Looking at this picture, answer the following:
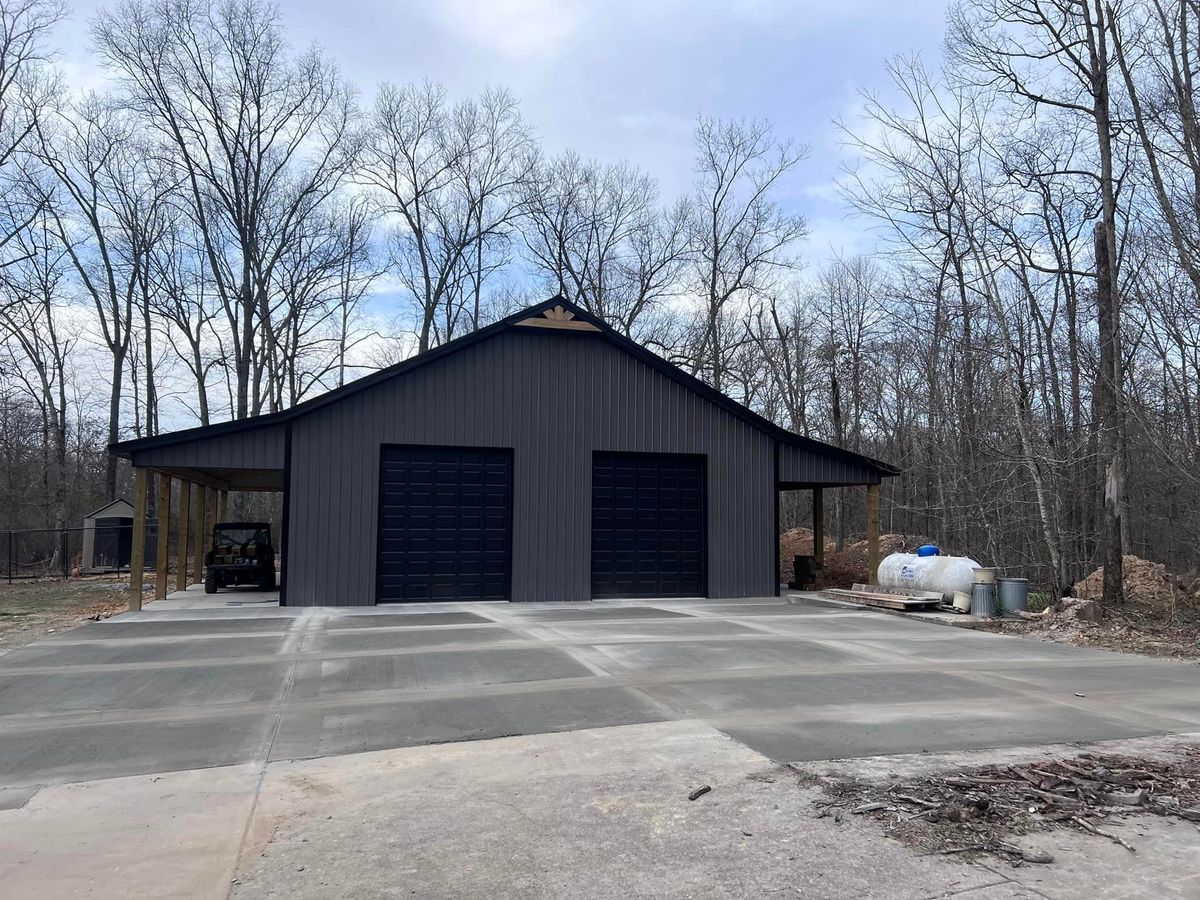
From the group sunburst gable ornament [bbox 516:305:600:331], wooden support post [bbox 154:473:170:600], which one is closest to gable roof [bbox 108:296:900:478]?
sunburst gable ornament [bbox 516:305:600:331]

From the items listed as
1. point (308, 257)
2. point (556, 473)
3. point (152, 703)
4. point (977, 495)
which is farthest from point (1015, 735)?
point (308, 257)

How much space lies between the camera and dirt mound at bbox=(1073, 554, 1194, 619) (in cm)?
1490

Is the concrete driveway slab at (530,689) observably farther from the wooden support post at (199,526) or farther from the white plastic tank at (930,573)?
the wooden support post at (199,526)

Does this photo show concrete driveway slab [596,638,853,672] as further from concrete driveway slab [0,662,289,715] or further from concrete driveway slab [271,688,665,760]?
concrete driveway slab [0,662,289,715]

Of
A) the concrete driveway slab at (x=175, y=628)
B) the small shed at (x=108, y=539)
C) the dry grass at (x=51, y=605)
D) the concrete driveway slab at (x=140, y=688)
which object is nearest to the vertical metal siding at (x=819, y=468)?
the concrete driveway slab at (x=175, y=628)

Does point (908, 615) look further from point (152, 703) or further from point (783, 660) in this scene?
point (152, 703)

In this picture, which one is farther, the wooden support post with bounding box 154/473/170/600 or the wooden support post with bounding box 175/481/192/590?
the wooden support post with bounding box 175/481/192/590

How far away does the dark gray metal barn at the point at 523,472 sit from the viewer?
53.3 feet

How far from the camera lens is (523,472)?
17266mm

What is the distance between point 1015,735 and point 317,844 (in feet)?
16.8

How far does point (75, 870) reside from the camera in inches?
158

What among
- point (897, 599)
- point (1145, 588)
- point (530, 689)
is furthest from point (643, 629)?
point (1145, 588)

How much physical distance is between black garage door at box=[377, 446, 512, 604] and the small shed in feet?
47.8

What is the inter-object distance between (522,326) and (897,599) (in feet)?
30.4
